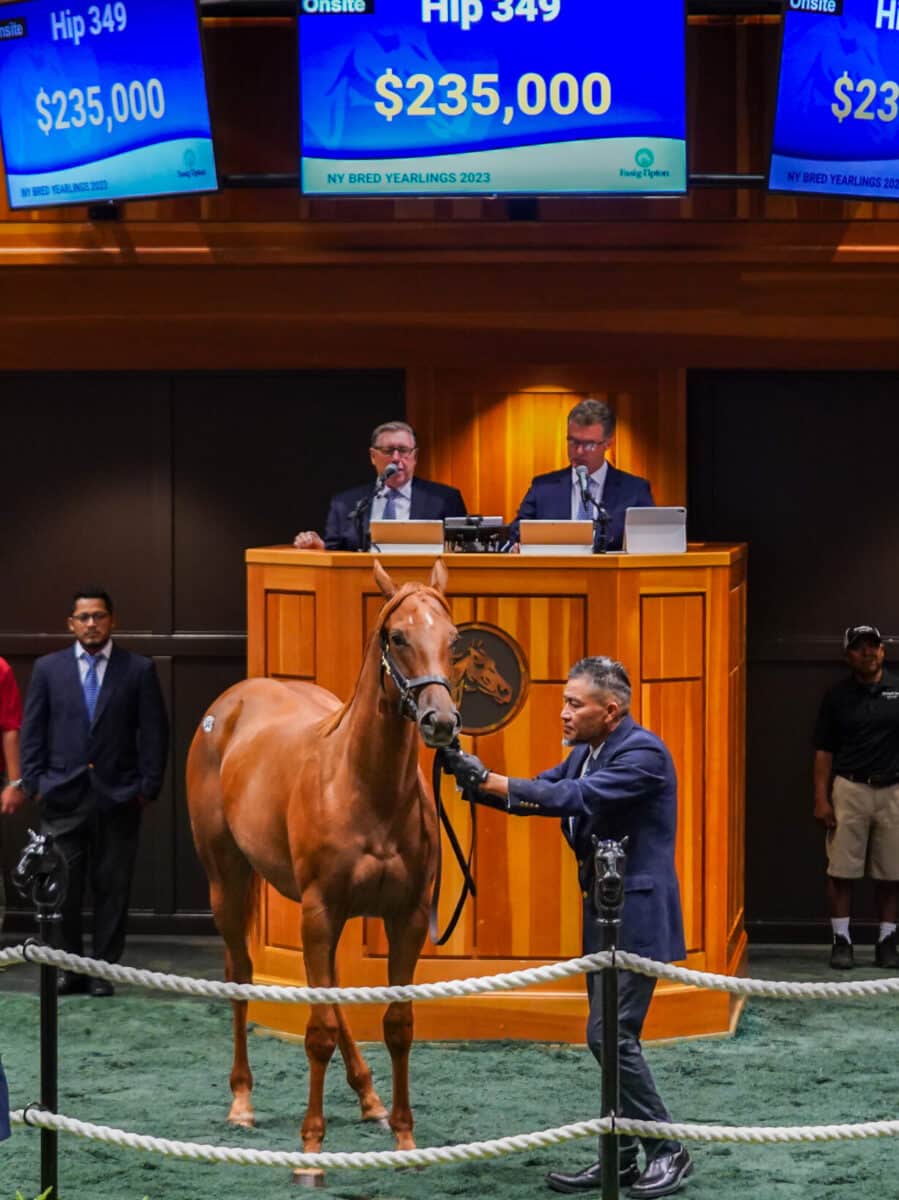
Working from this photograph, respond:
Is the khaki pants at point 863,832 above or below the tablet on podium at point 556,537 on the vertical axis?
below

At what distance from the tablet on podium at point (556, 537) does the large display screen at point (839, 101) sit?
1.79 metres

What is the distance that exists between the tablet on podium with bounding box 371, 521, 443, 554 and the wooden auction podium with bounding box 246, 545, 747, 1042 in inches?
3.5

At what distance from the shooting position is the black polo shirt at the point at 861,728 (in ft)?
31.5

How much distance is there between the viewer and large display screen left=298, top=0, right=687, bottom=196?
329 inches

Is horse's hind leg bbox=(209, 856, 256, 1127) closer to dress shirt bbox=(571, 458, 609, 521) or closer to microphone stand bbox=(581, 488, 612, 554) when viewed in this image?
microphone stand bbox=(581, 488, 612, 554)

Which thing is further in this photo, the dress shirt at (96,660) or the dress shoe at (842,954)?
the dress shoe at (842,954)

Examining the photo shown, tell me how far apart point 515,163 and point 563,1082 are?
12.4ft

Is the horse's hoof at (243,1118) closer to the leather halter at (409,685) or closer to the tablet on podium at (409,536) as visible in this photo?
the leather halter at (409,685)

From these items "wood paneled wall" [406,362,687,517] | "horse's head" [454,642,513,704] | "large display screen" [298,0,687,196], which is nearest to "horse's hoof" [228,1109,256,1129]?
"horse's head" [454,642,513,704]

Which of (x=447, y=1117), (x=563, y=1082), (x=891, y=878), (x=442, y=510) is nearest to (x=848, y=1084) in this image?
(x=563, y=1082)

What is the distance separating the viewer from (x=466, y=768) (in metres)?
5.75

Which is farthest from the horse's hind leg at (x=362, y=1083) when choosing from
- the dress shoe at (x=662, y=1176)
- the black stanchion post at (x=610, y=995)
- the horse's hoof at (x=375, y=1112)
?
the black stanchion post at (x=610, y=995)

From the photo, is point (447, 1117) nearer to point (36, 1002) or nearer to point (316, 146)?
point (36, 1002)

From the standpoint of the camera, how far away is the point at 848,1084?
7.56 m
